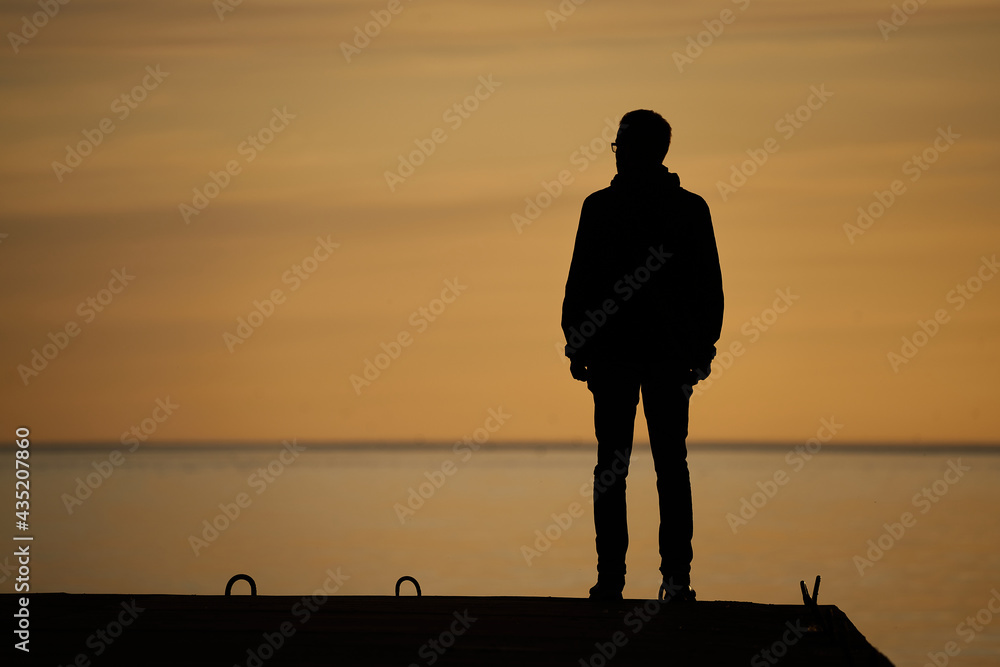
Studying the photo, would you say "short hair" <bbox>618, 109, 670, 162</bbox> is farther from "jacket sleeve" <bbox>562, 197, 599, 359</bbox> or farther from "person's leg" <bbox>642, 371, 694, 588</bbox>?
"person's leg" <bbox>642, 371, 694, 588</bbox>

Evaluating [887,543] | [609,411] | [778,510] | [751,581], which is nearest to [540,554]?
[751,581]

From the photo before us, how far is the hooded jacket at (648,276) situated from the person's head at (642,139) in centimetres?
6

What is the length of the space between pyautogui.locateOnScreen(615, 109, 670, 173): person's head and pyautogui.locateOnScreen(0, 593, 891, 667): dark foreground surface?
2216 mm

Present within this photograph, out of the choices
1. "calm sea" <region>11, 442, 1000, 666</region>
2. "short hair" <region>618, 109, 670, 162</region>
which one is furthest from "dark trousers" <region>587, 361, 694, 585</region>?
"calm sea" <region>11, 442, 1000, 666</region>

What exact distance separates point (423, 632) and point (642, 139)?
2681 millimetres

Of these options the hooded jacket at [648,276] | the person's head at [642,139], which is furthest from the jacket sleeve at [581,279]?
the person's head at [642,139]

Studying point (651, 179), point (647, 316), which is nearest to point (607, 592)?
point (647, 316)

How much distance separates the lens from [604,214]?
6.61m

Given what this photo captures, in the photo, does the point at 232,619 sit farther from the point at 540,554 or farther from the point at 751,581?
the point at 540,554

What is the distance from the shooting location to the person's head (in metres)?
6.54

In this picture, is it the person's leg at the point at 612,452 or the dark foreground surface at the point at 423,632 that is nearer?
the dark foreground surface at the point at 423,632

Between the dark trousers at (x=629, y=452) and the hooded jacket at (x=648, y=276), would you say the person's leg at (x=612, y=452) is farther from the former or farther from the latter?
the hooded jacket at (x=648, y=276)

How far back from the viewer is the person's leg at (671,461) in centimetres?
653

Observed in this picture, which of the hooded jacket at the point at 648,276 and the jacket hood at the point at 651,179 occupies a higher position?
the jacket hood at the point at 651,179
